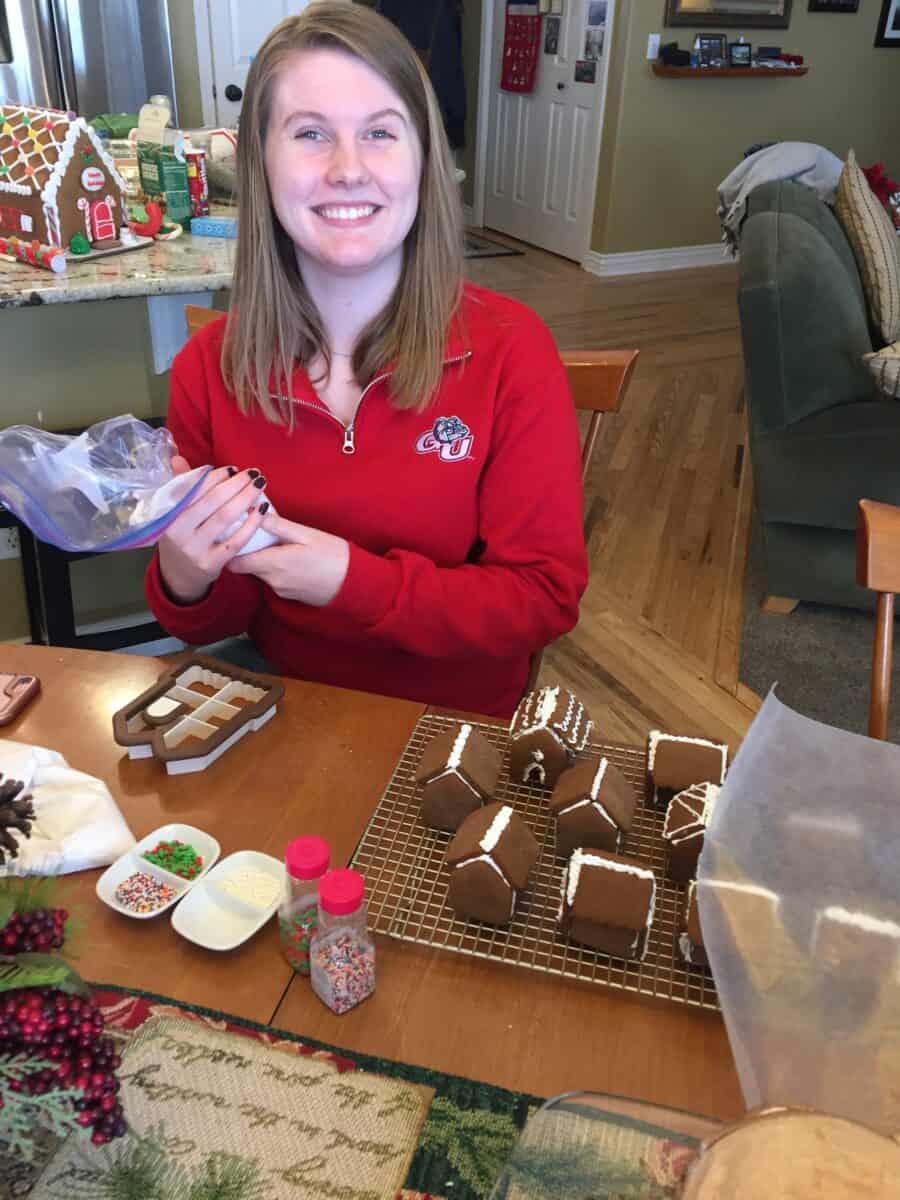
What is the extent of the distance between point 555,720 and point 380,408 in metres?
0.51

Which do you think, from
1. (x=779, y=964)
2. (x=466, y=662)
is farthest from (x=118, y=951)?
(x=466, y=662)

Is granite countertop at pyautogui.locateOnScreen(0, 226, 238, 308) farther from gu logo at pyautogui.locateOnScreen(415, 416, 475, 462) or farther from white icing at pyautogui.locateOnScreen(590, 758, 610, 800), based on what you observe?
white icing at pyautogui.locateOnScreen(590, 758, 610, 800)

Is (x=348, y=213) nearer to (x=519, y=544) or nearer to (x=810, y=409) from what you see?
(x=519, y=544)

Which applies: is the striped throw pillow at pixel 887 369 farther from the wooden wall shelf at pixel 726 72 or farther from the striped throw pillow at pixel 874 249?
the wooden wall shelf at pixel 726 72

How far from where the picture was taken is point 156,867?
834mm

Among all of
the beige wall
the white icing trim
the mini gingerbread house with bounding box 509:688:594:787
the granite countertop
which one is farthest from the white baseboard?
the white icing trim

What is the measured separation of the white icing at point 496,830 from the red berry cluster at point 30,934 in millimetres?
350

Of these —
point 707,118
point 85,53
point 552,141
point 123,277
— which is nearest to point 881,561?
point 123,277

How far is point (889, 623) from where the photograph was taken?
114 centimetres

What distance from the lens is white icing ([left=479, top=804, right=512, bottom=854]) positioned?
79 cm

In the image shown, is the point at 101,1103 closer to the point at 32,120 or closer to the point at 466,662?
the point at 466,662

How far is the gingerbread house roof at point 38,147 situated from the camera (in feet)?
6.23

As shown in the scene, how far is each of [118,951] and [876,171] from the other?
13.7ft

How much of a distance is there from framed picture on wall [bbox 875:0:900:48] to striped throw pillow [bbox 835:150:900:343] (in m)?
3.63
